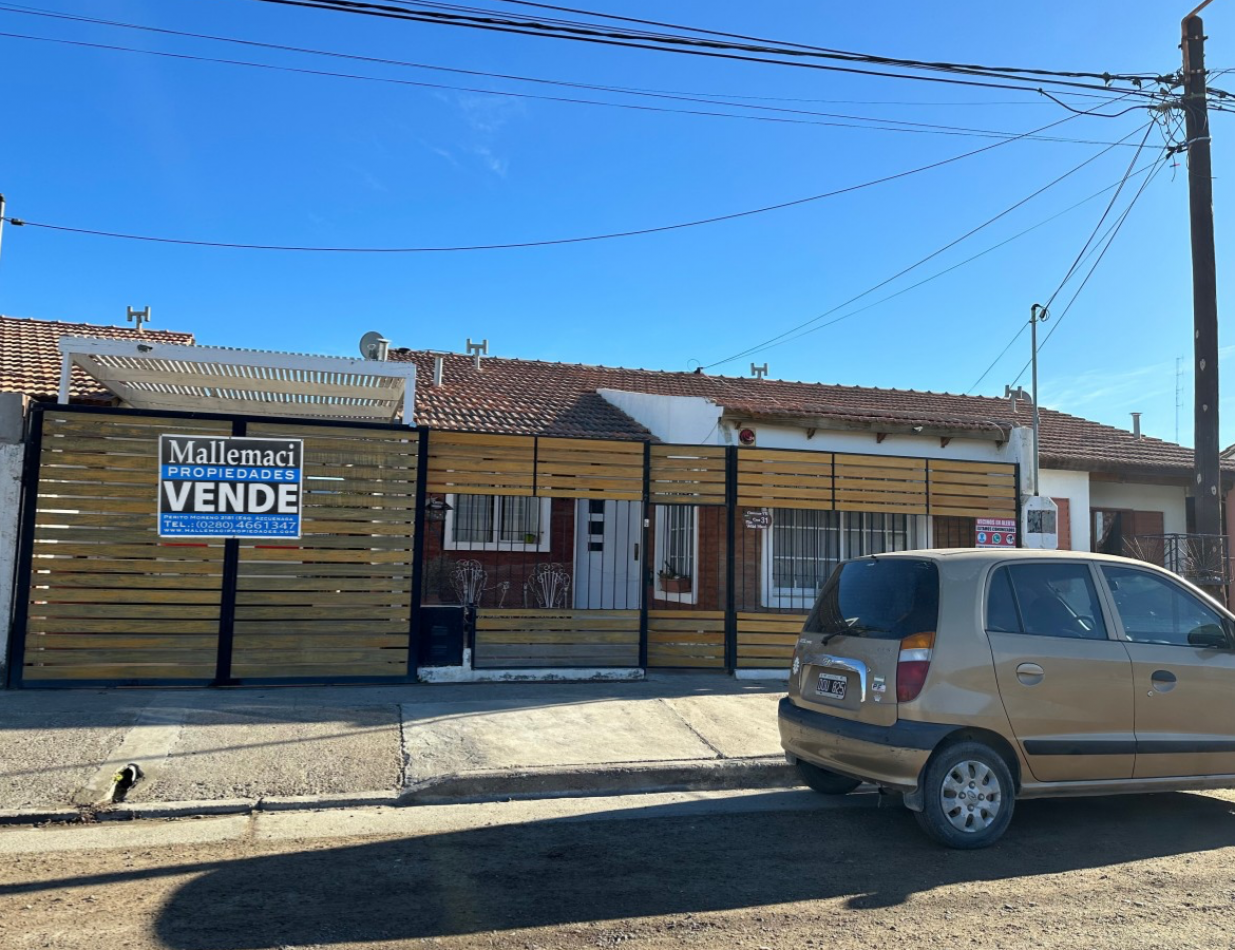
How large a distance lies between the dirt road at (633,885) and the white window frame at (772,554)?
6136mm

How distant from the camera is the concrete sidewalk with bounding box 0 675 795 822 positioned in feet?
19.7

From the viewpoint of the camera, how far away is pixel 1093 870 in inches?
192

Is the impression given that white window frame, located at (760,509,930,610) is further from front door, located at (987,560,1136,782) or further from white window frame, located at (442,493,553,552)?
front door, located at (987,560,1136,782)

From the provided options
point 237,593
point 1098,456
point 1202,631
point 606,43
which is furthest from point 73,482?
point 1098,456

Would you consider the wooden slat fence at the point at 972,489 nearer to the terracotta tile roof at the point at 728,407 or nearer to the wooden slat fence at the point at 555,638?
the terracotta tile roof at the point at 728,407

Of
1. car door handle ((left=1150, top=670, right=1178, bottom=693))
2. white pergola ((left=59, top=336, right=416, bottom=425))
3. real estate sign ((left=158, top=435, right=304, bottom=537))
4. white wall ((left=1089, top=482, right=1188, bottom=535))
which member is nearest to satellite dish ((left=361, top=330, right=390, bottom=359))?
white pergola ((left=59, top=336, right=416, bottom=425))

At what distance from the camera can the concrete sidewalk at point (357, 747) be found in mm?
5992

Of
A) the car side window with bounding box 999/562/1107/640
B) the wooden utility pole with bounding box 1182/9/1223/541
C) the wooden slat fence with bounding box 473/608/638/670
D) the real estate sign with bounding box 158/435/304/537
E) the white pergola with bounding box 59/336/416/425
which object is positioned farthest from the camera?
the wooden utility pole with bounding box 1182/9/1223/541

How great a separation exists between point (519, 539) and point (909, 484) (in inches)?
235

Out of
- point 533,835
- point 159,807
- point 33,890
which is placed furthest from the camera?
point 159,807

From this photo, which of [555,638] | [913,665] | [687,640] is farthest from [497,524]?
[913,665]

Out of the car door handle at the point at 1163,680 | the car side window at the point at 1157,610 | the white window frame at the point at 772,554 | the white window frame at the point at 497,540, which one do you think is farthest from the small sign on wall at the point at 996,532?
the white window frame at the point at 497,540

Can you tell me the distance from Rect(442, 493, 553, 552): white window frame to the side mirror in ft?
31.5

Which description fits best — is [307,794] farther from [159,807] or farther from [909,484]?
[909,484]
